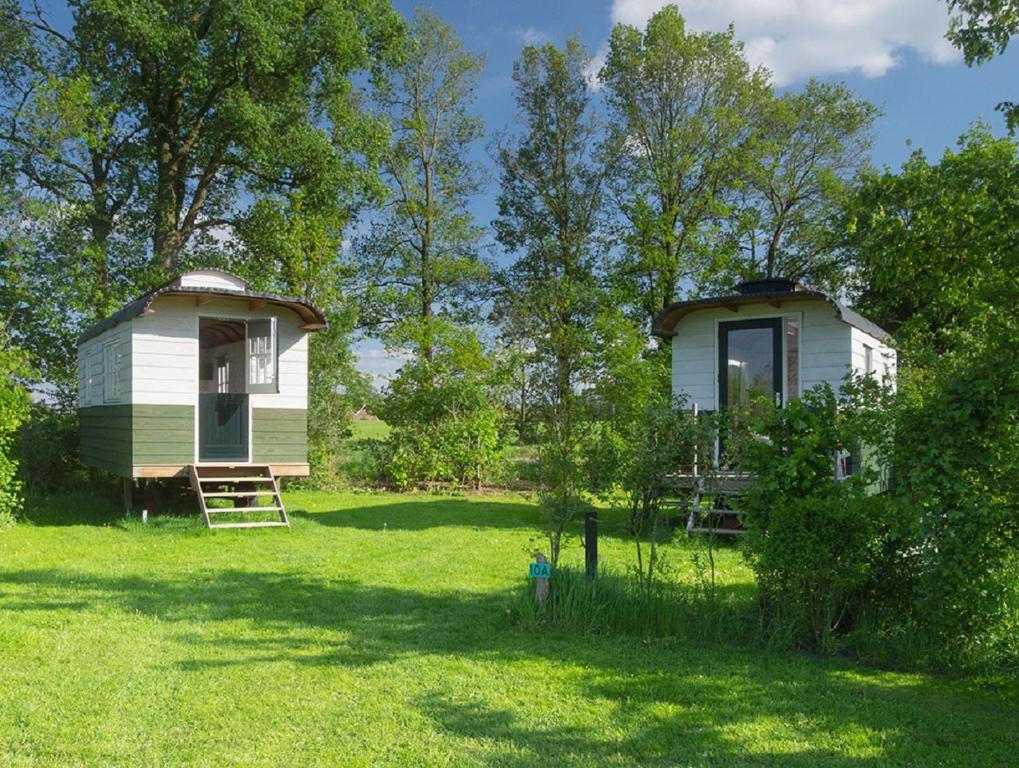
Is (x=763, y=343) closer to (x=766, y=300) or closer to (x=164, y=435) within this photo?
(x=766, y=300)

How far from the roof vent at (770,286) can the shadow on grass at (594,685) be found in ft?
19.2

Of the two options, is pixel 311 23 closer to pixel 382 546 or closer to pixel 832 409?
pixel 382 546

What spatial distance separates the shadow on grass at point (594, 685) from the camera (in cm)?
364

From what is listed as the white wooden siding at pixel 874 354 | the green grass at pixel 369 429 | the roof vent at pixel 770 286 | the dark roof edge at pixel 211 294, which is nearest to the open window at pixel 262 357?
the dark roof edge at pixel 211 294

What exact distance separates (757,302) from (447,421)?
8469 mm

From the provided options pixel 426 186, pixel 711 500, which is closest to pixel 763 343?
pixel 711 500

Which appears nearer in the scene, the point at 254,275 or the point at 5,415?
the point at 5,415

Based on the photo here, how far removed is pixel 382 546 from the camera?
9.35 m

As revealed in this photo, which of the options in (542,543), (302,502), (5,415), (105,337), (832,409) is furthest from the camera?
(302,502)

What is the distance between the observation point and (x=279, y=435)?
11.8m

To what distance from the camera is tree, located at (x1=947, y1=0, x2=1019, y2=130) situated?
4.34m

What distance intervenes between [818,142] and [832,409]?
19528mm

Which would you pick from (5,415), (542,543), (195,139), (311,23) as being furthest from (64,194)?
(542,543)

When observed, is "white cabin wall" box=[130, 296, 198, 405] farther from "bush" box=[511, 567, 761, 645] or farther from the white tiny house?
"bush" box=[511, 567, 761, 645]
